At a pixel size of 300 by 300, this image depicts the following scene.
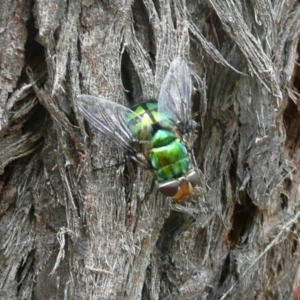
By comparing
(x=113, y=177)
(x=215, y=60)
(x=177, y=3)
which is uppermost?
(x=177, y=3)

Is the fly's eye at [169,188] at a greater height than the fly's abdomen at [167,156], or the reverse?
the fly's abdomen at [167,156]

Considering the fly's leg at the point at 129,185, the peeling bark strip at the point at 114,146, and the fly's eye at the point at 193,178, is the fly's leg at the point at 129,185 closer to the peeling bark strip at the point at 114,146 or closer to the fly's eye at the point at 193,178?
the peeling bark strip at the point at 114,146

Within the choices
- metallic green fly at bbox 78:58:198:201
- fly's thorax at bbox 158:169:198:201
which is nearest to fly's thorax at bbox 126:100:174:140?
metallic green fly at bbox 78:58:198:201

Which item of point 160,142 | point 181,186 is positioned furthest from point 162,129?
point 181,186

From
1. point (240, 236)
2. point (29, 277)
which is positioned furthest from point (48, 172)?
point (240, 236)

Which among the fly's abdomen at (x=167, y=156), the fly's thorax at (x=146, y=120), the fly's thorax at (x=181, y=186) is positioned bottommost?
the fly's thorax at (x=181, y=186)

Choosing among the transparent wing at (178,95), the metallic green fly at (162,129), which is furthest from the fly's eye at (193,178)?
the transparent wing at (178,95)

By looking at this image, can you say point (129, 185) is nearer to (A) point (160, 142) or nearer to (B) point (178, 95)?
(A) point (160, 142)

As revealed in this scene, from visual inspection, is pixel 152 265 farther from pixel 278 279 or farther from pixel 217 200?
pixel 278 279
